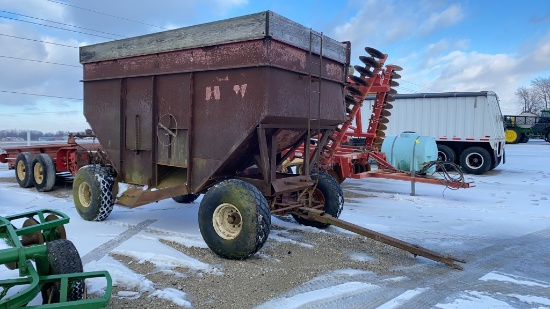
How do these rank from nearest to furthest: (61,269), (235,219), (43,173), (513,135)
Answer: (61,269) < (235,219) < (43,173) < (513,135)

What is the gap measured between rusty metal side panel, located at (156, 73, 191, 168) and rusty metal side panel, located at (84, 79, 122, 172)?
98cm

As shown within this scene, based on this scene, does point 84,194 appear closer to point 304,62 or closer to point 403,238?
point 304,62

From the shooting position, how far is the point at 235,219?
535 centimetres

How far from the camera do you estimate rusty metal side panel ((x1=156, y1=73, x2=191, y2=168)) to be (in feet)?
20.0

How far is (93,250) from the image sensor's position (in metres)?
5.51

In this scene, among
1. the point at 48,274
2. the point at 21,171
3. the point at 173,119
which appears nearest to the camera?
the point at 48,274

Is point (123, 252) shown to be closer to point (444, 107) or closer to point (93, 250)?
point (93, 250)

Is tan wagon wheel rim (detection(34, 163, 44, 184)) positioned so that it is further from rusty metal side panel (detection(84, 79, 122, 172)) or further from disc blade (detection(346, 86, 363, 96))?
disc blade (detection(346, 86, 363, 96))

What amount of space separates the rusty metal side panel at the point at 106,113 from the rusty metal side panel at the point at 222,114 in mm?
1759

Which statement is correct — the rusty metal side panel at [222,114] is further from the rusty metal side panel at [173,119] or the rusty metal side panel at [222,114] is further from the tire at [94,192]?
the tire at [94,192]

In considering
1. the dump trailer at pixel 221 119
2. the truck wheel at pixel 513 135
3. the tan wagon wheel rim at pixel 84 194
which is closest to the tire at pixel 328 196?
the dump trailer at pixel 221 119

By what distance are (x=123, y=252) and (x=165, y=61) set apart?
2596mm

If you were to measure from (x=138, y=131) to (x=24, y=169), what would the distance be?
6.08m

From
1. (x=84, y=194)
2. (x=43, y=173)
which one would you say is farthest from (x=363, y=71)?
(x=43, y=173)
